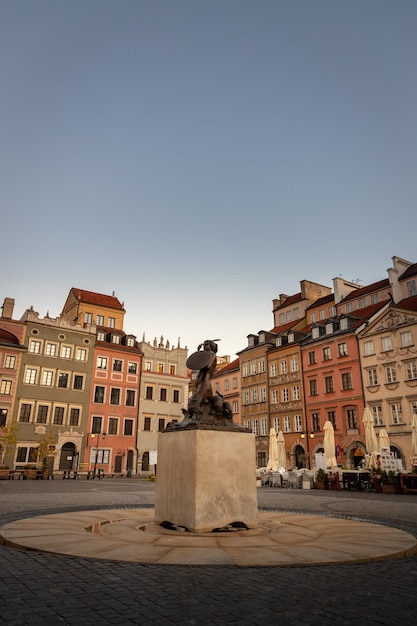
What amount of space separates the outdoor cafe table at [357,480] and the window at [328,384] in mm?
15114

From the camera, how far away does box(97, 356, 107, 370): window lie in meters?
46.8

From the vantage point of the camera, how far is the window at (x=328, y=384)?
130 feet

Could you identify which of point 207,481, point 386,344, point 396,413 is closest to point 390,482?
point 396,413

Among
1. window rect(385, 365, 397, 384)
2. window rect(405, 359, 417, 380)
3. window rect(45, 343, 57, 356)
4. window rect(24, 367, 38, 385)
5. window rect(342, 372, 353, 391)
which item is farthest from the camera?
window rect(45, 343, 57, 356)

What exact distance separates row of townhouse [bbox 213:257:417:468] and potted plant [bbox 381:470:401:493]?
36.3 feet

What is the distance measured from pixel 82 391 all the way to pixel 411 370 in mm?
29373

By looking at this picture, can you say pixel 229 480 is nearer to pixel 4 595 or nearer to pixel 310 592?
pixel 310 592

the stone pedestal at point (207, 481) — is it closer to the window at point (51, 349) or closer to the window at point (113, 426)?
the window at point (51, 349)

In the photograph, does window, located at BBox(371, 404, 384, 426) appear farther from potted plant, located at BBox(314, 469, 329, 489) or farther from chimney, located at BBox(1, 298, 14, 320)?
chimney, located at BBox(1, 298, 14, 320)

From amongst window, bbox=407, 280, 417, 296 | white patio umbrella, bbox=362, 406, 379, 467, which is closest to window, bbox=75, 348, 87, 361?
white patio umbrella, bbox=362, 406, 379, 467

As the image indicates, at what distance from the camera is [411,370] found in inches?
1315

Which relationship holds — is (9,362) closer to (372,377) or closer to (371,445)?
(371,445)

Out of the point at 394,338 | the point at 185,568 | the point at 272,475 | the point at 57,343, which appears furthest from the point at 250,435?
the point at 57,343

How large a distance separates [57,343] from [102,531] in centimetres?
3875
